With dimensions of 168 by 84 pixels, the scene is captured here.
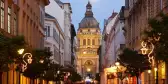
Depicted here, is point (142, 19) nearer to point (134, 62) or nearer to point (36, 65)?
point (134, 62)

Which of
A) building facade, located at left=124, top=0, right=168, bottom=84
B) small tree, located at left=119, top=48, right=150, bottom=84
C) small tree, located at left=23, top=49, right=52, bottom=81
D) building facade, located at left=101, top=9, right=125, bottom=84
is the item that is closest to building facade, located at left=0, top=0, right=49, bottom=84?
small tree, located at left=23, top=49, right=52, bottom=81

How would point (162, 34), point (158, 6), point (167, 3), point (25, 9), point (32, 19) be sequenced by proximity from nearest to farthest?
point (162, 34) → point (167, 3) → point (158, 6) → point (25, 9) → point (32, 19)

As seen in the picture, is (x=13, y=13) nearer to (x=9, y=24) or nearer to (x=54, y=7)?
(x=9, y=24)

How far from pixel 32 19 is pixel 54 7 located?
5840 centimetres

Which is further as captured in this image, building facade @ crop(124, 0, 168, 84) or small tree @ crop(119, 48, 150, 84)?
small tree @ crop(119, 48, 150, 84)

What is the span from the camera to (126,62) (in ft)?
166

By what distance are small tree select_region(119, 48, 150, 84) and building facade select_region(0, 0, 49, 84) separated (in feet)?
29.8

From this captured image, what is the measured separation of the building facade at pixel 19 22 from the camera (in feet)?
151

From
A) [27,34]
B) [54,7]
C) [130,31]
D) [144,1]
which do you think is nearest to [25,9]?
[27,34]

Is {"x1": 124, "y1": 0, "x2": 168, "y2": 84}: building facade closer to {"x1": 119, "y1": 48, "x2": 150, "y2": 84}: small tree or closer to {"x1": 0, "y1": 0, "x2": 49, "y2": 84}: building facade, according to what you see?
{"x1": 119, "y1": 48, "x2": 150, "y2": 84}: small tree

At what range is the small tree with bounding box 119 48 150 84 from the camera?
155 ft

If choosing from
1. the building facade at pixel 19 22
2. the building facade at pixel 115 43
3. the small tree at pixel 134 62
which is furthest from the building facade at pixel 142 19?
the building facade at pixel 115 43

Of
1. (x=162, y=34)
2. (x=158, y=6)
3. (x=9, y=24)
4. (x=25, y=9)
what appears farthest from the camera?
(x=25, y=9)

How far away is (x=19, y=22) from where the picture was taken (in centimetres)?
5541
